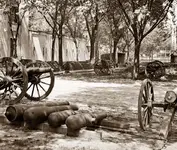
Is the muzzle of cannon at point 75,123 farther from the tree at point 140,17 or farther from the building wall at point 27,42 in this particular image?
the building wall at point 27,42

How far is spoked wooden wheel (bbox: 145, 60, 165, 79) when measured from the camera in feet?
69.5

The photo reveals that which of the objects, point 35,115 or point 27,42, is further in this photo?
point 27,42

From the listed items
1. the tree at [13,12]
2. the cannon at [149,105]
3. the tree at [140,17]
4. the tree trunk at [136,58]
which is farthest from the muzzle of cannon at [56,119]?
the tree at [13,12]

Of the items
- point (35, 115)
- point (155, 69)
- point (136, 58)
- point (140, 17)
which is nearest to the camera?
point (35, 115)

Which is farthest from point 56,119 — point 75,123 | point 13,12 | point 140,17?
point 13,12

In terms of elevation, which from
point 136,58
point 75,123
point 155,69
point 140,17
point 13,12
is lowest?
point 75,123

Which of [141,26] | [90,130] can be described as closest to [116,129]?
[90,130]

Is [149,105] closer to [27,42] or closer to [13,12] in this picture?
[13,12]

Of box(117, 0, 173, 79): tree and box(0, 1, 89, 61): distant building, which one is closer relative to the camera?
box(117, 0, 173, 79): tree

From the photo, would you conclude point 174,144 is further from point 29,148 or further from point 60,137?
point 29,148

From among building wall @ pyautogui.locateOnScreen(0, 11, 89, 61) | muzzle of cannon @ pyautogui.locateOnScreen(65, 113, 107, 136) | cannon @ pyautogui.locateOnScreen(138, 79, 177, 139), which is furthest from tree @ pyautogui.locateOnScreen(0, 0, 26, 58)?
cannon @ pyautogui.locateOnScreen(138, 79, 177, 139)

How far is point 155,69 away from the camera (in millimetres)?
21359

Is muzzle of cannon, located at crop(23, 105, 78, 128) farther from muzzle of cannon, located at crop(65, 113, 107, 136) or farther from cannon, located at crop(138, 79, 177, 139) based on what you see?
cannon, located at crop(138, 79, 177, 139)

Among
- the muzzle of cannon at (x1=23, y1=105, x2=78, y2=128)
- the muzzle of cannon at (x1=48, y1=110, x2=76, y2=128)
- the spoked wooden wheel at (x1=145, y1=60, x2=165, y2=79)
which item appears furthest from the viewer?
the spoked wooden wheel at (x1=145, y1=60, x2=165, y2=79)
